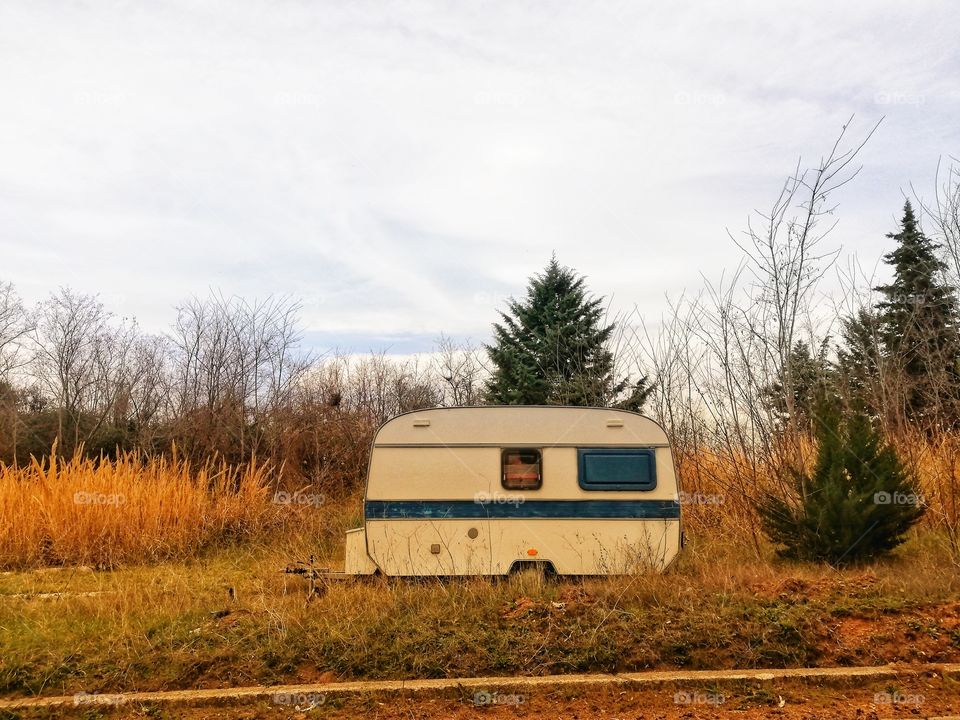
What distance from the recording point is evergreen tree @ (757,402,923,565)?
27.9 ft

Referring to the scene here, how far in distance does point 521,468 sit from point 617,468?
3.90 feet

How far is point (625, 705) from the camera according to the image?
501 cm

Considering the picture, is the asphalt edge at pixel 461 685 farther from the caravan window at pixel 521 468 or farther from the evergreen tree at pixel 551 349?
the evergreen tree at pixel 551 349

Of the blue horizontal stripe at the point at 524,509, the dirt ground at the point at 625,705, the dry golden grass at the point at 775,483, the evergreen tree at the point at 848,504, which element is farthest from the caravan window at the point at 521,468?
the dirt ground at the point at 625,705

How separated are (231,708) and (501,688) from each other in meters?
1.97

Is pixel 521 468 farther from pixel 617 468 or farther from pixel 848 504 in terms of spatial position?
pixel 848 504

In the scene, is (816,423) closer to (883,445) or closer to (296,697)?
(883,445)

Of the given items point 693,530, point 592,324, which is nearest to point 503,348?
point 592,324

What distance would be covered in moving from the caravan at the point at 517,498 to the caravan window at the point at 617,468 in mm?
12

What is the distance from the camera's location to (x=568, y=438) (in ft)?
29.0

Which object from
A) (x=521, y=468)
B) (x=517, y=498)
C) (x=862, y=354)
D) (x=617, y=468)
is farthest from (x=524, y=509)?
(x=862, y=354)

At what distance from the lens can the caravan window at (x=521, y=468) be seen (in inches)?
342

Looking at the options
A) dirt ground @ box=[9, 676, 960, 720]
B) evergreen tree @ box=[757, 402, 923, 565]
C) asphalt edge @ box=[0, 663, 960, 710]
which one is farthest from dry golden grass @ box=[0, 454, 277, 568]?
evergreen tree @ box=[757, 402, 923, 565]

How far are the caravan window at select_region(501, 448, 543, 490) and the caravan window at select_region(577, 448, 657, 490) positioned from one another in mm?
524
